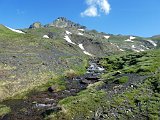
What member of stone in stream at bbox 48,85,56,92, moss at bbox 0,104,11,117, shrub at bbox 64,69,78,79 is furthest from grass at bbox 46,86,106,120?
shrub at bbox 64,69,78,79

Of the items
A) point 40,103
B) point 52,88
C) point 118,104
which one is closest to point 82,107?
point 118,104

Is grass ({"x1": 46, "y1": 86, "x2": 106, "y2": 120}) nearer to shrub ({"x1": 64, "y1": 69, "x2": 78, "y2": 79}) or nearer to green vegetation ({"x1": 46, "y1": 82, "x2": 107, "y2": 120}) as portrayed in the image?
green vegetation ({"x1": 46, "y1": 82, "x2": 107, "y2": 120})

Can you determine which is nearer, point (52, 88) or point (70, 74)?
point (52, 88)

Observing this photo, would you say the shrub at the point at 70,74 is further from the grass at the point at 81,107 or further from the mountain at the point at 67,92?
the grass at the point at 81,107

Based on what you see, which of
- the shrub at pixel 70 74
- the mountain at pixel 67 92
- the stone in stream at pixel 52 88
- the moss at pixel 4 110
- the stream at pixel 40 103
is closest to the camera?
the mountain at pixel 67 92

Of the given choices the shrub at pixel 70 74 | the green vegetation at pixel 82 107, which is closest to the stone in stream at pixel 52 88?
the green vegetation at pixel 82 107

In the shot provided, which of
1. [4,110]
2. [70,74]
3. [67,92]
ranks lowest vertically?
[4,110]

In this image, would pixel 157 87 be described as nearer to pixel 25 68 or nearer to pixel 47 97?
pixel 47 97

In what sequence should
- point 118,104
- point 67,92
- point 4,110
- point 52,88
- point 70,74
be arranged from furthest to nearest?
point 70,74
point 52,88
point 67,92
point 4,110
point 118,104

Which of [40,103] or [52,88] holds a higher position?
[52,88]

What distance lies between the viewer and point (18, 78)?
72750 mm

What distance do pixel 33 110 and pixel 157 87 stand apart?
22.4m

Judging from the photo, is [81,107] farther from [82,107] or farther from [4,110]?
[4,110]

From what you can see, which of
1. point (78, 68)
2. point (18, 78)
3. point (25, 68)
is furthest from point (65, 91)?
point (78, 68)
